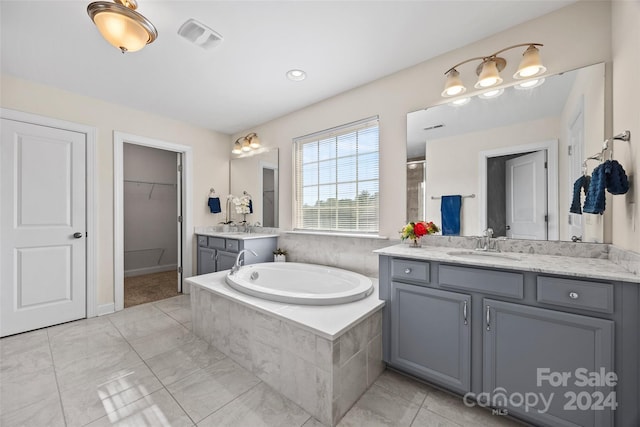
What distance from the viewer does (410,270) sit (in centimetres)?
175

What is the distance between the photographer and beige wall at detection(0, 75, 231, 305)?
2561mm

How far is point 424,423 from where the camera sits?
1430 millimetres

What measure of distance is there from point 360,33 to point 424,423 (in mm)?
2549

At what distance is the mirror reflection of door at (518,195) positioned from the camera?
1.75 metres

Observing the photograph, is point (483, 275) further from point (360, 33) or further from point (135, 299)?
point (135, 299)

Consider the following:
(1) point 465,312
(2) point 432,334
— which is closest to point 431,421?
(2) point 432,334

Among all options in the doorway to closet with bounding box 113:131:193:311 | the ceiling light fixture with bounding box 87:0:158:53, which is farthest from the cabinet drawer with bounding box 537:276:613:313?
the doorway to closet with bounding box 113:131:193:311

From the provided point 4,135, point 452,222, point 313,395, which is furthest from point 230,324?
point 4,135

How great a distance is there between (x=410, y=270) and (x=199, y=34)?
2.27 meters

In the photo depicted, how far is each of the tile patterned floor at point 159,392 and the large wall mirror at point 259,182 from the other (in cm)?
178

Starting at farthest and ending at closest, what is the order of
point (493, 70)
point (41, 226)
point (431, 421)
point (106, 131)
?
1. point (106, 131)
2. point (41, 226)
3. point (493, 70)
4. point (431, 421)

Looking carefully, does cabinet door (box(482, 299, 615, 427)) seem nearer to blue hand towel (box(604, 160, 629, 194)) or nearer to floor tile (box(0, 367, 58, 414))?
blue hand towel (box(604, 160, 629, 194))

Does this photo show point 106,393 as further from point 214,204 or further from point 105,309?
point 214,204

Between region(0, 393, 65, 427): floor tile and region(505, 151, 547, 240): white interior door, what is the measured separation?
3060 millimetres
